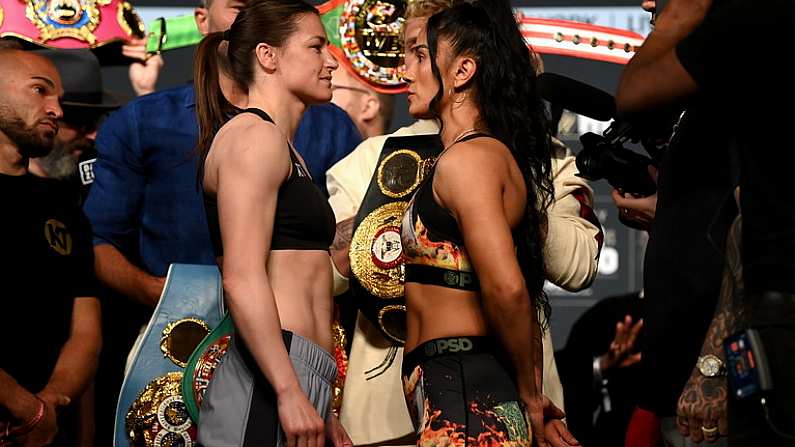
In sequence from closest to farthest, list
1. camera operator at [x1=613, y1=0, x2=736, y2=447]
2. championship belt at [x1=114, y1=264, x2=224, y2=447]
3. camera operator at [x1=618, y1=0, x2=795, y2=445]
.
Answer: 1. camera operator at [x1=618, y1=0, x2=795, y2=445]
2. camera operator at [x1=613, y1=0, x2=736, y2=447]
3. championship belt at [x1=114, y1=264, x2=224, y2=447]

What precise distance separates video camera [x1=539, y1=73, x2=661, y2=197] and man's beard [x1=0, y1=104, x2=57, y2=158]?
4.59ft

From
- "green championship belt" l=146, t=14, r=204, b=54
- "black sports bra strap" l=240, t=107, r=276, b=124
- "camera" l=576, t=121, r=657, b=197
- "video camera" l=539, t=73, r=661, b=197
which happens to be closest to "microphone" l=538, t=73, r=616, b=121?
"video camera" l=539, t=73, r=661, b=197

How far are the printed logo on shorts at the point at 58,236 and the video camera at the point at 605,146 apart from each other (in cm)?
135

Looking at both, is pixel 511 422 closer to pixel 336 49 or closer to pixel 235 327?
pixel 235 327

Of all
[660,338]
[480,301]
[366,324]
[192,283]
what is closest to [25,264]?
[192,283]

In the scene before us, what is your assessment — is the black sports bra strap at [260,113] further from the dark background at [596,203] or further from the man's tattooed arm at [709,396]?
the dark background at [596,203]

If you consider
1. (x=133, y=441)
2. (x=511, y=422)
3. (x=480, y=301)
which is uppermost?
(x=480, y=301)

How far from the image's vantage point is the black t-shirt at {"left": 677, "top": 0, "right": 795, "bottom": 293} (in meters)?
1.76

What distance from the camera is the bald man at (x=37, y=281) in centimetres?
308

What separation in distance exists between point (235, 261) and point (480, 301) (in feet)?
1.64

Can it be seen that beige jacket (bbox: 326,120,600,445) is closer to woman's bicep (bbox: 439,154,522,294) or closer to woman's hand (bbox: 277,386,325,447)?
woman's bicep (bbox: 439,154,522,294)

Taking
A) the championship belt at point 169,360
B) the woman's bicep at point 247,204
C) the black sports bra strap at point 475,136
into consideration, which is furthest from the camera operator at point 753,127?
the championship belt at point 169,360

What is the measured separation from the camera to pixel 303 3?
2.83m

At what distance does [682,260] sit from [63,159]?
9.37 feet
